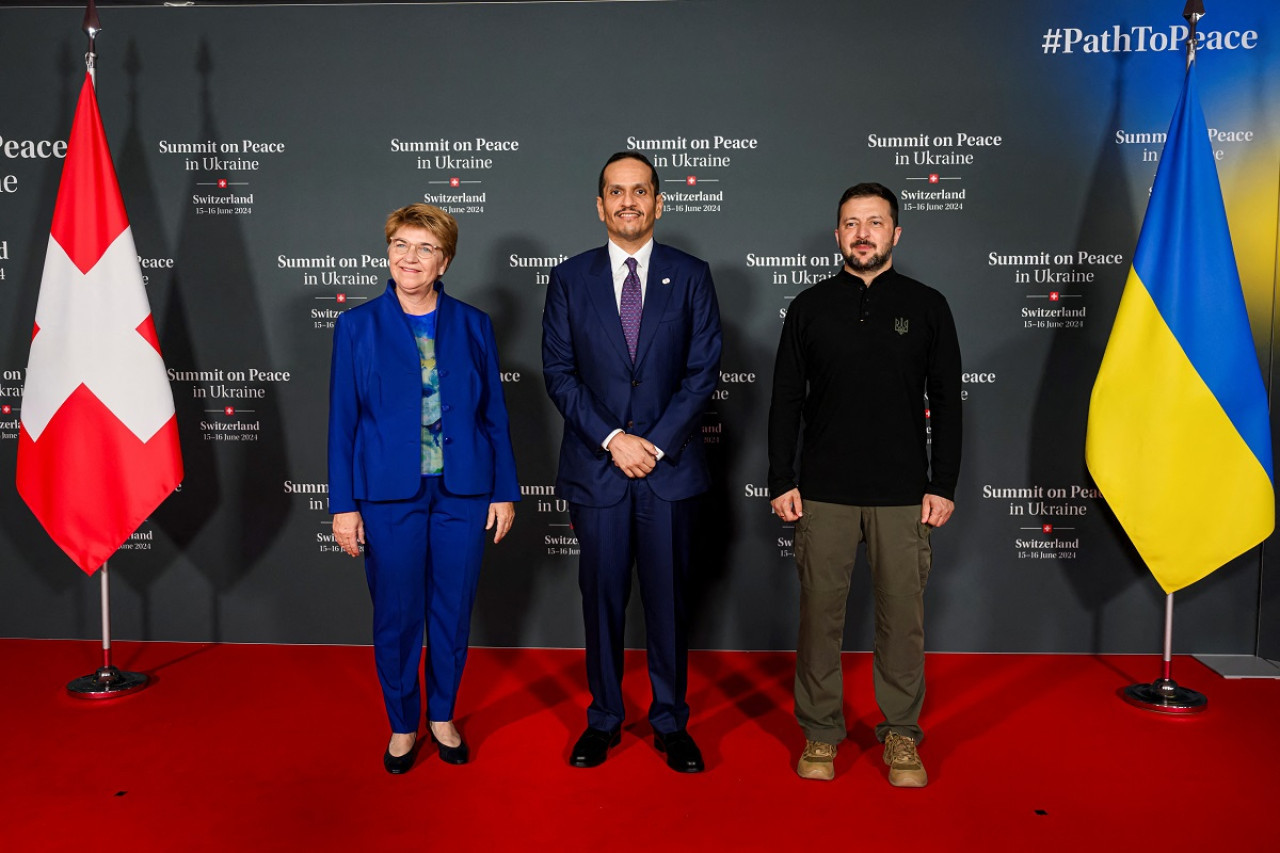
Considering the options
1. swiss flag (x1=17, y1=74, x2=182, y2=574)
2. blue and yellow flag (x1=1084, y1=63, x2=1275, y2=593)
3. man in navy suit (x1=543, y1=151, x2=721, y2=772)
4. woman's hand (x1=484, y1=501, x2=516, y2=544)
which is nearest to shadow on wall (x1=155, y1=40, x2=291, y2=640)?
swiss flag (x1=17, y1=74, x2=182, y2=574)

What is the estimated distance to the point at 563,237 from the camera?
3.75 metres

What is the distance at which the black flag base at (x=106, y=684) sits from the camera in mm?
3248

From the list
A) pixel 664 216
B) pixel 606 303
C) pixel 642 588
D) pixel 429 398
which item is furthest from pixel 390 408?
pixel 664 216

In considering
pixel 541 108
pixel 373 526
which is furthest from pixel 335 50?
pixel 373 526

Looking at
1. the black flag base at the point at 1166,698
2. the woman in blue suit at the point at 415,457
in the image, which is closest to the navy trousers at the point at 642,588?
the woman in blue suit at the point at 415,457

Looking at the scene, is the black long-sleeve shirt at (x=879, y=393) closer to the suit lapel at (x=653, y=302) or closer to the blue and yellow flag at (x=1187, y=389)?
the suit lapel at (x=653, y=302)

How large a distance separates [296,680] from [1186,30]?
169 inches

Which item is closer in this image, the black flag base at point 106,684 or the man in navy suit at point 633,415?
the man in navy suit at point 633,415

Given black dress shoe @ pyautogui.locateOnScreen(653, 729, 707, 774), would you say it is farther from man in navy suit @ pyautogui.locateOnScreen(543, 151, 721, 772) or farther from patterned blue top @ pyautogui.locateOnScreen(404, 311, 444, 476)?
patterned blue top @ pyautogui.locateOnScreen(404, 311, 444, 476)

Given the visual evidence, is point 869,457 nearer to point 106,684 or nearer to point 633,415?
point 633,415

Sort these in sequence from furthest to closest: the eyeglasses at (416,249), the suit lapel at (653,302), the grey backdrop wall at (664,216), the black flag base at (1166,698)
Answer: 1. the grey backdrop wall at (664,216)
2. the black flag base at (1166,698)
3. the suit lapel at (653,302)
4. the eyeglasses at (416,249)

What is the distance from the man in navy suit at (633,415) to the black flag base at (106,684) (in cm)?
177

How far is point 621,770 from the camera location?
2668mm

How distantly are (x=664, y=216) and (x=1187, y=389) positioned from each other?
2019 mm
